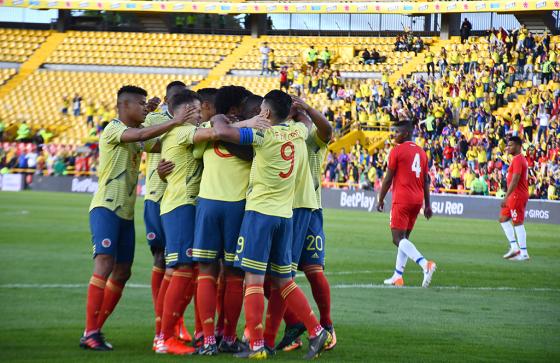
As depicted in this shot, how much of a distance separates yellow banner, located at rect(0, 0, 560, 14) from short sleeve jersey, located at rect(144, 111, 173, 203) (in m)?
34.6

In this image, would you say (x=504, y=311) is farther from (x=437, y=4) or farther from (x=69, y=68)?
(x=69, y=68)

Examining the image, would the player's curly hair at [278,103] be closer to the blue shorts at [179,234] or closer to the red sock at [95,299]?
the blue shorts at [179,234]

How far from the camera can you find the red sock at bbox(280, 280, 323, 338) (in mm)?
7637

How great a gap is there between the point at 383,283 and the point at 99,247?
6120 mm

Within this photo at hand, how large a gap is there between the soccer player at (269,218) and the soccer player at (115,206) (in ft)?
2.71

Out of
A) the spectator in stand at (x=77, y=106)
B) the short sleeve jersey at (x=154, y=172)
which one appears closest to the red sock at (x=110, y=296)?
the short sleeve jersey at (x=154, y=172)

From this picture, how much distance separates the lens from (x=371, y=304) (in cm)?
1130

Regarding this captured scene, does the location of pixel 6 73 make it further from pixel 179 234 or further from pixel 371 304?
pixel 179 234

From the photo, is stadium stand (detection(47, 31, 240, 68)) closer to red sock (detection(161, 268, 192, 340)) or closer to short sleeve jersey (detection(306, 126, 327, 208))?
short sleeve jersey (detection(306, 126, 327, 208))

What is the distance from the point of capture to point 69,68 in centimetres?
5269

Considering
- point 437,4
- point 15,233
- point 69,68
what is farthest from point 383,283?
point 69,68

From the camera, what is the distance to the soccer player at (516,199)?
1744 centimetres

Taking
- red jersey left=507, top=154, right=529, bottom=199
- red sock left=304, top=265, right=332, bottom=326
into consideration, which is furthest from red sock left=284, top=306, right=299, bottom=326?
red jersey left=507, top=154, right=529, bottom=199

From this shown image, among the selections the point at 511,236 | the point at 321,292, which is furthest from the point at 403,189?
the point at 511,236
